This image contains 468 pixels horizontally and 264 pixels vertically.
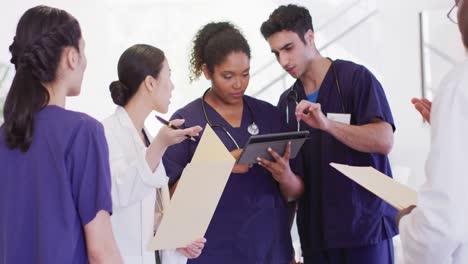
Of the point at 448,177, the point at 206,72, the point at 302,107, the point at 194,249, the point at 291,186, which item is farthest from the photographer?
the point at 206,72

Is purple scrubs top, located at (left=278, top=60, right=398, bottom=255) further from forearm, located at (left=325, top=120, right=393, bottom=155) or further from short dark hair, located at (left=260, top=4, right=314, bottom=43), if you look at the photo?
short dark hair, located at (left=260, top=4, right=314, bottom=43)

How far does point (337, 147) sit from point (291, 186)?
8.2 inches

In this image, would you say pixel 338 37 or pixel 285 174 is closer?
pixel 285 174

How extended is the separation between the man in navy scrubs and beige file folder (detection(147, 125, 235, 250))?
0.36 metres

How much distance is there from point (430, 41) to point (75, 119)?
4098 mm

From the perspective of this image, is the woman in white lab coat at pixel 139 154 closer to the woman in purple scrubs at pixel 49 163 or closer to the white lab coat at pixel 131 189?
the white lab coat at pixel 131 189

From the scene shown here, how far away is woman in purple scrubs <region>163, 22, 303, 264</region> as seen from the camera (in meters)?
1.80

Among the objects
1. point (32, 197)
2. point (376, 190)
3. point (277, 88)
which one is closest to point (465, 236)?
point (376, 190)

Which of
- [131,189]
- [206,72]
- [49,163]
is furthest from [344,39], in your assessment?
[49,163]

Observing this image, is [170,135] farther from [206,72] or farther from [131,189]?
[206,72]

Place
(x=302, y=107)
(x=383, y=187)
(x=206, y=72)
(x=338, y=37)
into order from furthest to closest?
(x=338, y=37)
(x=206, y=72)
(x=302, y=107)
(x=383, y=187)

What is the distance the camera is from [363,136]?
1777 millimetres

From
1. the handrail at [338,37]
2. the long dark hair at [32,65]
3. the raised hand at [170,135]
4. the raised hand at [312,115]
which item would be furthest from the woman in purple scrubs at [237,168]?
the handrail at [338,37]

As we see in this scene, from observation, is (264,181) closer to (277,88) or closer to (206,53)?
(206,53)
